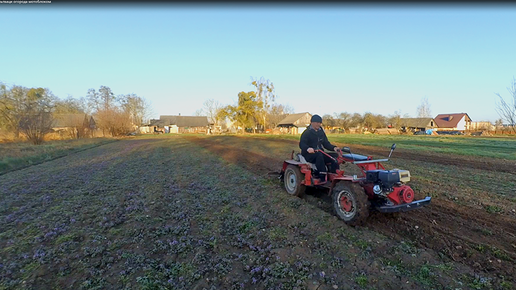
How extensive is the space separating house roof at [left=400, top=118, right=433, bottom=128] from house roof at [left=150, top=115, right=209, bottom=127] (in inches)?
2527

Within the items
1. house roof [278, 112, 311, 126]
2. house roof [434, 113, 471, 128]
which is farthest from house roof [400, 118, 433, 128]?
house roof [278, 112, 311, 126]

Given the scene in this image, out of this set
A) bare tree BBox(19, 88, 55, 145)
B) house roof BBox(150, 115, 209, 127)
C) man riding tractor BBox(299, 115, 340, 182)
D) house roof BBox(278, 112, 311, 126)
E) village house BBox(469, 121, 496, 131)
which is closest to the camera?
man riding tractor BBox(299, 115, 340, 182)

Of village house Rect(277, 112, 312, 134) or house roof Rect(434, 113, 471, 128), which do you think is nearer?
village house Rect(277, 112, 312, 134)

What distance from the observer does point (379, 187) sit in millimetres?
Result: 4305

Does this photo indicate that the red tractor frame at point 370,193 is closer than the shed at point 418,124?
Yes

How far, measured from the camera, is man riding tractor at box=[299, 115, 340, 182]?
19.1ft

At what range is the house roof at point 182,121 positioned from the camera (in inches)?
3634

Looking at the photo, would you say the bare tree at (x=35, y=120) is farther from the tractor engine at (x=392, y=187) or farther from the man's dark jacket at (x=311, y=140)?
the tractor engine at (x=392, y=187)

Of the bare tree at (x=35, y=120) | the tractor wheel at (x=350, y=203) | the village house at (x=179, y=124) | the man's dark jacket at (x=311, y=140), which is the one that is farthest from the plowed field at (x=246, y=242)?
the village house at (x=179, y=124)

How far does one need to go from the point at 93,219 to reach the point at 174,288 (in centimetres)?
320

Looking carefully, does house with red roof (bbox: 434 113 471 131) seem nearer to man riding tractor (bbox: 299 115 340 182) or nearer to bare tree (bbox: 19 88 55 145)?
man riding tractor (bbox: 299 115 340 182)

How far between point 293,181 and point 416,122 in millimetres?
80128

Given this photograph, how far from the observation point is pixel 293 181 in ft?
22.1

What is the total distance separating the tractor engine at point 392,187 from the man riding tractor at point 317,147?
1.44m
